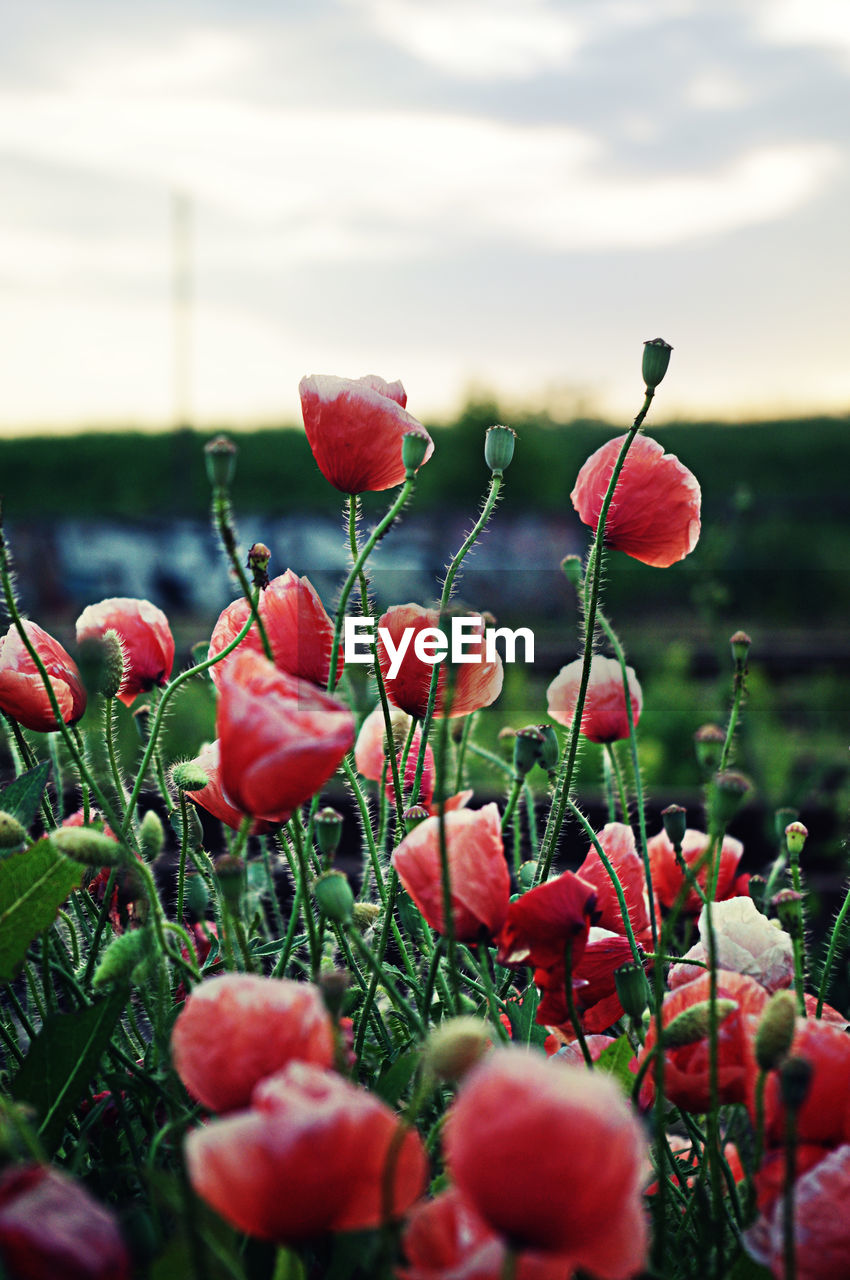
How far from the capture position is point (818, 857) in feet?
9.00

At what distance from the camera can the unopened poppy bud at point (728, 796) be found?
0.40 meters

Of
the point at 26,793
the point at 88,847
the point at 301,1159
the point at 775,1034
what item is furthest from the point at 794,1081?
the point at 26,793

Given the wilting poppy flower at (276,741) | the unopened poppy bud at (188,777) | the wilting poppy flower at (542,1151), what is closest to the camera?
the wilting poppy flower at (542,1151)

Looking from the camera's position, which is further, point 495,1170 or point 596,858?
point 596,858

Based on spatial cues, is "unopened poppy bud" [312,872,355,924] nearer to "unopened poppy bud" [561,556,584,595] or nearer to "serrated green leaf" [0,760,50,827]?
"serrated green leaf" [0,760,50,827]

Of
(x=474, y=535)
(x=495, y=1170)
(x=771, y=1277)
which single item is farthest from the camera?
(x=474, y=535)

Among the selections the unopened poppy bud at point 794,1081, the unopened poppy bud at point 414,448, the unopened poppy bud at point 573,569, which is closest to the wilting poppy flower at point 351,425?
the unopened poppy bud at point 414,448

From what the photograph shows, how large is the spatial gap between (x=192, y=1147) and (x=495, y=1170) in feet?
0.26

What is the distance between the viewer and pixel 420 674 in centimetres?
59

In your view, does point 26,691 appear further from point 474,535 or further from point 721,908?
point 721,908

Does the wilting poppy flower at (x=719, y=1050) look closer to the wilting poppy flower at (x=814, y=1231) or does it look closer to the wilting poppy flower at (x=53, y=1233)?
the wilting poppy flower at (x=814, y=1231)

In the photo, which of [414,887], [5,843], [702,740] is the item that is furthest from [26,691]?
[702,740]

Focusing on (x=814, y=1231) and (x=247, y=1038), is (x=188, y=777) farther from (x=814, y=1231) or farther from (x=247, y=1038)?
(x=814, y=1231)

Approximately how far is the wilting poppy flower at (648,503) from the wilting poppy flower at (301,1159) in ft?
1.31
